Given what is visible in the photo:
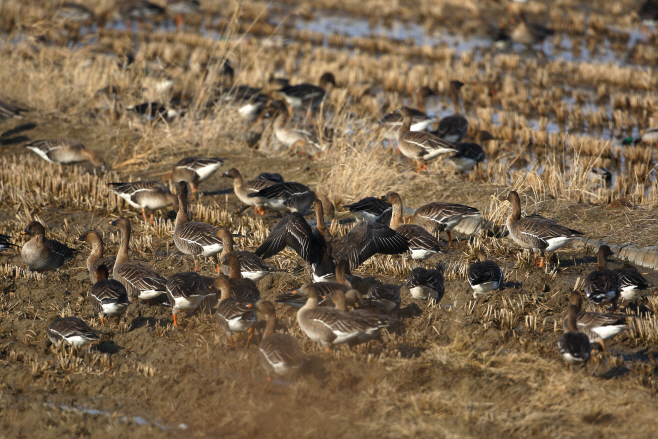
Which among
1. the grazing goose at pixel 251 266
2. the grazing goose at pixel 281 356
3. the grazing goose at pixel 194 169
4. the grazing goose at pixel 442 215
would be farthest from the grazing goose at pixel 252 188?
the grazing goose at pixel 281 356

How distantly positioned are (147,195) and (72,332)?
14.4 ft

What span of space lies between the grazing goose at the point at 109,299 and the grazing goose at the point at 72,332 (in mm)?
389

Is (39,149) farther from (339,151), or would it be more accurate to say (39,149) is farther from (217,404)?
(217,404)

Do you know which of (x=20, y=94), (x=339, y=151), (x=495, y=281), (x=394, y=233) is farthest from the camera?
(x=20, y=94)

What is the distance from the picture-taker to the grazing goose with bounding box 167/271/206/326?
7008 millimetres

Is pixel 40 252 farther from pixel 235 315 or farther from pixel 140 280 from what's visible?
pixel 235 315

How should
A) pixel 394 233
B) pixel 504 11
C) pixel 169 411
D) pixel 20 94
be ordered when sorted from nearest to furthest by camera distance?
pixel 169 411 → pixel 394 233 → pixel 20 94 → pixel 504 11

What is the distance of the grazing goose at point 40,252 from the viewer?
8.42 metres

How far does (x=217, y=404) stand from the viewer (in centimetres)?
570

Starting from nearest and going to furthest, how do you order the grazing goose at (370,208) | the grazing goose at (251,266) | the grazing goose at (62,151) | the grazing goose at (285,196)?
the grazing goose at (251,266), the grazing goose at (370,208), the grazing goose at (285,196), the grazing goose at (62,151)

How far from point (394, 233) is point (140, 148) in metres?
7.95

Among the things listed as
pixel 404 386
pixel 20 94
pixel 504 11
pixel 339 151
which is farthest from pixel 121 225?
pixel 504 11

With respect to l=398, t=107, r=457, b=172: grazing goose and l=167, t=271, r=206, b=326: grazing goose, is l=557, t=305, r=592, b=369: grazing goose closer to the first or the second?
l=167, t=271, r=206, b=326: grazing goose

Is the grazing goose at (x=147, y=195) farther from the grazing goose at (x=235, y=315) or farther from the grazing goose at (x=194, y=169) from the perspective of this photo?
the grazing goose at (x=235, y=315)
